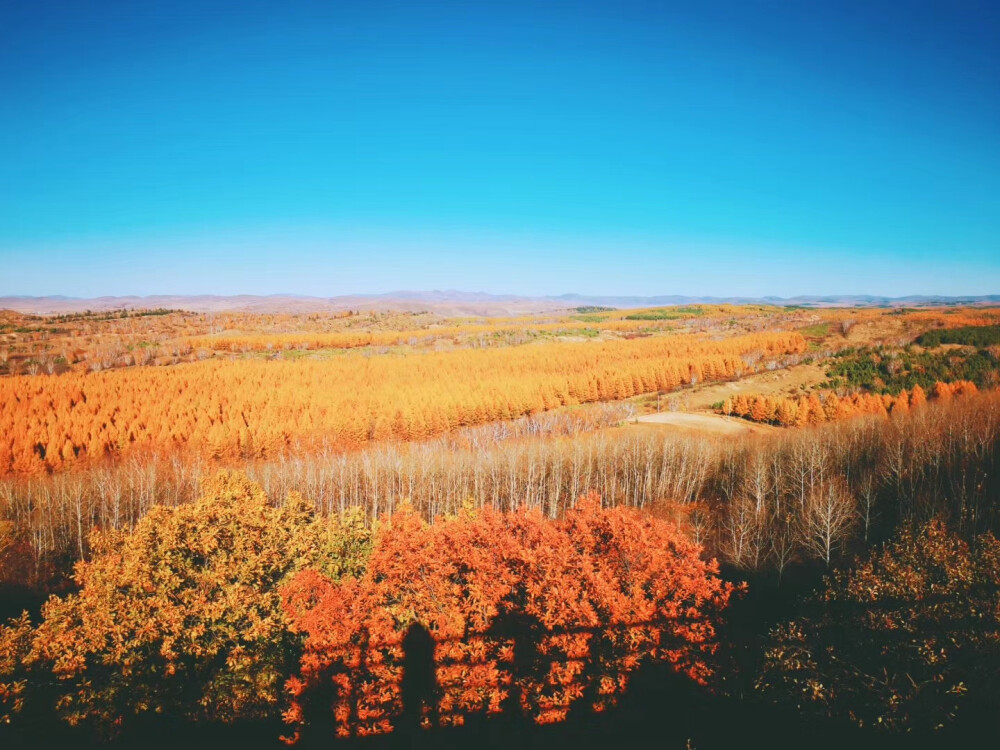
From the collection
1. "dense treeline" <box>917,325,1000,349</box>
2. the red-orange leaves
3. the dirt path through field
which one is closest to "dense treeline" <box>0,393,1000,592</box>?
the dirt path through field

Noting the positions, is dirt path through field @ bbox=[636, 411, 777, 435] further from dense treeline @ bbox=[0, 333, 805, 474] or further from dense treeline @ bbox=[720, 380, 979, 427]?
dense treeline @ bbox=[0, 333, 805, 474]

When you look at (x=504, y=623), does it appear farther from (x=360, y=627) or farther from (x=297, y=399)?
(x=297, y=399)

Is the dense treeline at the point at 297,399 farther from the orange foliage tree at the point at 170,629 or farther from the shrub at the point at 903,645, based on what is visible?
the shrub at the point at 903,645

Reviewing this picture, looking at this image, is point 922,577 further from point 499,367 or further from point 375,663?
point 499,367

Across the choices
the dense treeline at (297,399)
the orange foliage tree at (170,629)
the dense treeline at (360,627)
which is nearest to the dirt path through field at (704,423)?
the dense treeline at (297,399)

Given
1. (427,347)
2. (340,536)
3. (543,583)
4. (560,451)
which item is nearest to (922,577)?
(543,583)

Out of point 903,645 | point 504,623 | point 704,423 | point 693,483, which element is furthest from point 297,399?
point 903,645
